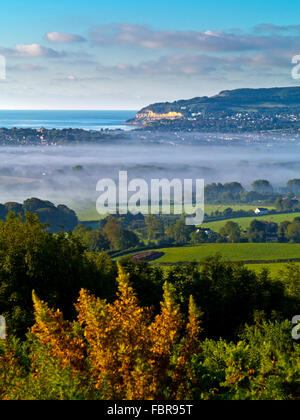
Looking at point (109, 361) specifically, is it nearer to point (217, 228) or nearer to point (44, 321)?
point (44, 321)

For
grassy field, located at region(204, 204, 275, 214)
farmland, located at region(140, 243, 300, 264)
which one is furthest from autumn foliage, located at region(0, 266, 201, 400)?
grassy field, located at region(204, 204, 275, 214)

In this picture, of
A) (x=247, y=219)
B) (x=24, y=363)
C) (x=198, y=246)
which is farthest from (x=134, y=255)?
(x=24, y=363)

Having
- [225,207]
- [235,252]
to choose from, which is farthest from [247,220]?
[235,252]

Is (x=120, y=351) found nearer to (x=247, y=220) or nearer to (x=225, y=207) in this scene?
(x=247, y=220)

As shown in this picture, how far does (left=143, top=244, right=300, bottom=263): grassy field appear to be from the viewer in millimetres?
77312

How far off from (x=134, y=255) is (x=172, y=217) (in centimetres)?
6303

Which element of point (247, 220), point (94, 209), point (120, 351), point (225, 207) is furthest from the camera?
point (94, 209)

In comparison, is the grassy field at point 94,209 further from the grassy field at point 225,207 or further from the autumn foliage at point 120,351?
the autumn foliage at point 120,351

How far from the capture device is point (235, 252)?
83.2 metres

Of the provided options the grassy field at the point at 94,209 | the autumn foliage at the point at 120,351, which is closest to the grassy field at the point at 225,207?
the grassy field at the point at 94,209

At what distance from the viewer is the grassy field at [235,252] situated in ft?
254

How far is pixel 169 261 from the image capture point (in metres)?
77.1

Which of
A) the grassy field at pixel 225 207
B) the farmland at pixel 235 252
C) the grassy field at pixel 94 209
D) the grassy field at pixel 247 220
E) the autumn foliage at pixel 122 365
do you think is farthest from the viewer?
the grassy field at pixel 225 207

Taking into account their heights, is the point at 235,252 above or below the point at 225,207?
below
